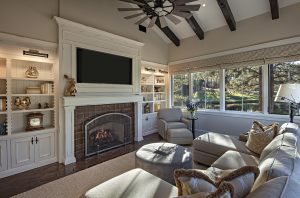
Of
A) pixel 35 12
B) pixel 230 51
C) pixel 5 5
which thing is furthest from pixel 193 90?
pixel 5 5

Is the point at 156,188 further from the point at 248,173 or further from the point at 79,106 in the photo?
the point at 79,106

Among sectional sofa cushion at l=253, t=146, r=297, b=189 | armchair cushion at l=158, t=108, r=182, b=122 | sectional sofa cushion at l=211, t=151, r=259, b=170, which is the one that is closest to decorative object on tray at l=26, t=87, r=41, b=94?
armchair cushion at l=158, t=108, r=182, b=122

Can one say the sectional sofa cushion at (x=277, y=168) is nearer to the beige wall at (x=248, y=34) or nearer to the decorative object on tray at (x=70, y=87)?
the decorative object on tray at (x=70, y=87)

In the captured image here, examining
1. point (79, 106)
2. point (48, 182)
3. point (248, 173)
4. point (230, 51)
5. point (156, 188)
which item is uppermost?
point (230, 51)

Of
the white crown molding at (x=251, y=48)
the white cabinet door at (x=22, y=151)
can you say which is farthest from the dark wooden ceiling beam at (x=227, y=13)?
the white cabinet door at (x=22, y=151)

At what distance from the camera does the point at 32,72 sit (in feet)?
10.6

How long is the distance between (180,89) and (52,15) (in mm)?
4354

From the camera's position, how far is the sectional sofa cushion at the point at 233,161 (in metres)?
2.15

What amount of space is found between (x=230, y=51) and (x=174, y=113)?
7.71 ft

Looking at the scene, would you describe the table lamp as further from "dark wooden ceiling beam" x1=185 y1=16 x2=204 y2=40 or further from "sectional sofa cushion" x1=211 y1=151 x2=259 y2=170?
"dark wooden ceiling beam" x1=185 y1=16 x2=204 y2=40

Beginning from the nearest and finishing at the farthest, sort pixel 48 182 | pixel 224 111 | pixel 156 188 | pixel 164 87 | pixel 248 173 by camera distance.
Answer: pixel 248 173
pixel 156 188
pixel 48 182
pixel 224 111
pixel 164 87

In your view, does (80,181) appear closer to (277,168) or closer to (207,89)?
(277,168)

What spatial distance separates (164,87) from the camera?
6402mm

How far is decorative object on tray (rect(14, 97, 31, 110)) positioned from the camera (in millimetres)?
3103
